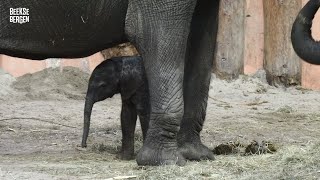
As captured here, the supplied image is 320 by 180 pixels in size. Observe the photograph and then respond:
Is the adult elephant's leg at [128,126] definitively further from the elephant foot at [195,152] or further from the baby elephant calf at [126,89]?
the elephant foot at [195,152]

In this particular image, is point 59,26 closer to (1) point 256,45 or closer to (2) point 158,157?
(2) point 158,157

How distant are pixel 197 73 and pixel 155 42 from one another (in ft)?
2.64

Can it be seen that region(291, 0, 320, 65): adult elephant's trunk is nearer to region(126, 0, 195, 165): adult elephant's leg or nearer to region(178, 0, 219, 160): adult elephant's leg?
region(126, 0, 195, 165): adult elephant's leg

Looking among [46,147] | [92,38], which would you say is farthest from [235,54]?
[92,38]

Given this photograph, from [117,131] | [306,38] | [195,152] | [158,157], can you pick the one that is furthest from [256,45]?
[306,38]

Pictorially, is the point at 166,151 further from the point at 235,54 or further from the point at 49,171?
the point at 235,54

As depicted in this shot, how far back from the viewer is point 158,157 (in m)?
6.91

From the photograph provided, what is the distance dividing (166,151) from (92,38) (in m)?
0.99

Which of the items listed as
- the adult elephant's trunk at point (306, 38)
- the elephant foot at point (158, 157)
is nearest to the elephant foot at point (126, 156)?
the elephant foot at point (158, 157)

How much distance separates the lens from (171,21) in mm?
6809

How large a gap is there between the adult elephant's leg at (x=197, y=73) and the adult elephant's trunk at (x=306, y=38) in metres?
1.01

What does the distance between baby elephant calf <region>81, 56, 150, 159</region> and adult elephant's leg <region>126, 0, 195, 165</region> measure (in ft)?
1.56

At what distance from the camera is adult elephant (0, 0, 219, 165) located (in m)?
6.82

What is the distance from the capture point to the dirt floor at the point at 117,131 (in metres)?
6.46
